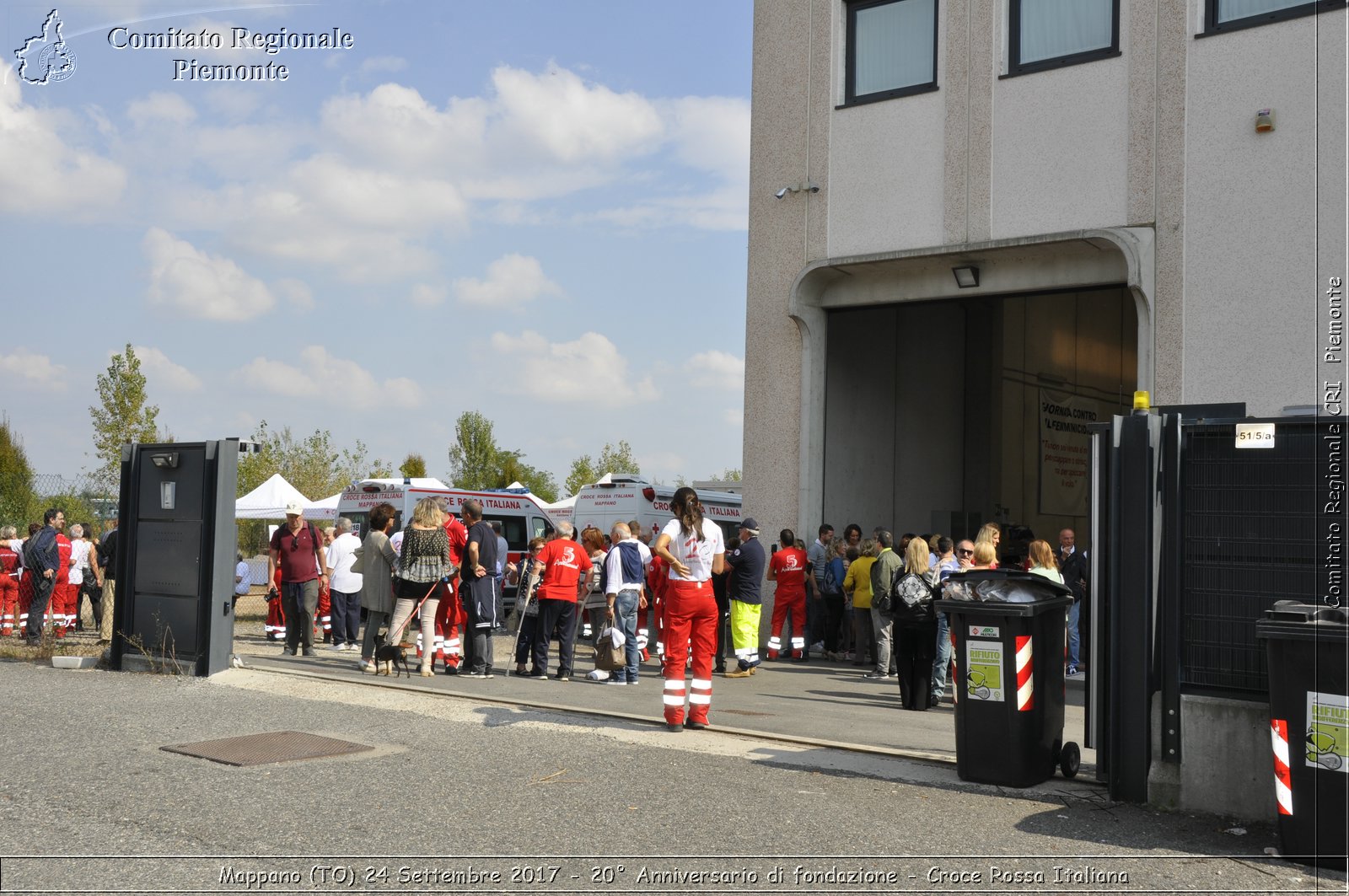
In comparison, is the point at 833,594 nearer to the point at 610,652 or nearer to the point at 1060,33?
the point at 610,652

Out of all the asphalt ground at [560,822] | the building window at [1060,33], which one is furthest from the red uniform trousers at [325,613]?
the building window at [1060,33]

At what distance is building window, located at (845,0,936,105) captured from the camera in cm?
1695

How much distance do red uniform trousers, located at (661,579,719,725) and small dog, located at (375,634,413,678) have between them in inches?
179

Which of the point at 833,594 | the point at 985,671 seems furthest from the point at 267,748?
the point at 833,594

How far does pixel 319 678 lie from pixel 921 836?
791cm

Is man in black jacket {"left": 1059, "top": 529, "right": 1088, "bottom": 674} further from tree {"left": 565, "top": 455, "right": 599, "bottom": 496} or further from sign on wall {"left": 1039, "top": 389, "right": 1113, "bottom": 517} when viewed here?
tree {"left": 565, "top": 455, "right": 599, "bottom": 496}

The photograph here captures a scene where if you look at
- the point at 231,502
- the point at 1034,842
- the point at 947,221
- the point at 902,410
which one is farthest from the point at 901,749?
the point at 902,410

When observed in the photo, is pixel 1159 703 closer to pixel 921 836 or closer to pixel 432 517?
pixel 921 836

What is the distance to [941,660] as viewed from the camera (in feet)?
42.3

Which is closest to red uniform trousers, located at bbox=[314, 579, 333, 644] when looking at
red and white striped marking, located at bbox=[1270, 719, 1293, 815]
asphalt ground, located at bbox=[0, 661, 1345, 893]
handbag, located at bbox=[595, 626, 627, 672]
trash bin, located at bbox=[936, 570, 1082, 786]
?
handbag, located at bbox=[595, 626, 627, 672]

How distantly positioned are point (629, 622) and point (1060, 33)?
353 inches

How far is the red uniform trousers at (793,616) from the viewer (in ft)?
55.5

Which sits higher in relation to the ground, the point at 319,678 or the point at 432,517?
the point at 432,517

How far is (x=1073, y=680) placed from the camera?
15.1m
